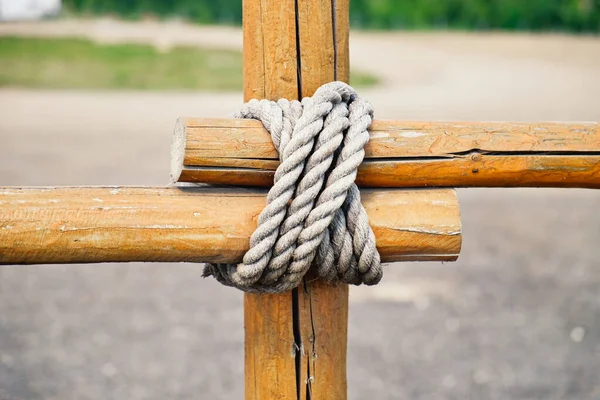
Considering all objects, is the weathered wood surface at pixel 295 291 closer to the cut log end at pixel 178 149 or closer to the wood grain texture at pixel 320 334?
the wood grain texture at pixel 320 334

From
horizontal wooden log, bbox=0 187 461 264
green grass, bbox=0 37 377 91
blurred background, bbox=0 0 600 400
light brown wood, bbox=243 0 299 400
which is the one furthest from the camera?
green grass, bbox=0 37 377 91

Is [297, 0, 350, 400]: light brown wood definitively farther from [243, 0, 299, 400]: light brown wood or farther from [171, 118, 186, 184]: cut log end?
[171, 118, 186, 184]: cut log end

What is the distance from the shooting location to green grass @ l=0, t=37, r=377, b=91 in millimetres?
11836

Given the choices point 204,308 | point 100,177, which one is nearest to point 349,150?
point 204,308

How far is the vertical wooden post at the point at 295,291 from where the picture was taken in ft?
3.89

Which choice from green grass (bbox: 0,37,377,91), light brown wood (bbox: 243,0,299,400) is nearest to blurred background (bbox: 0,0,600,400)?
green grass (bbox: 0,37,377,91)

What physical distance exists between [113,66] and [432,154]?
12964 mm

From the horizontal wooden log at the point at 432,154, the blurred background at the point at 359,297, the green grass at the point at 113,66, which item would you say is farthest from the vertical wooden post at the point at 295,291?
the green grass at the point at 113,66

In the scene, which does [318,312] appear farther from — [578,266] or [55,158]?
[55,158]

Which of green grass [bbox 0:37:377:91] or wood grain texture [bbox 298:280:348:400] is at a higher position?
wood grain texture [bbox 298:280:348:400]

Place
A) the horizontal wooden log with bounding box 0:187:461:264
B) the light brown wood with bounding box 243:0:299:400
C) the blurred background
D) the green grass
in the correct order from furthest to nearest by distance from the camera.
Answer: the green grass
the blurred background
the light brown wood with bounding box 243:0:299:400
the horizontal wooden log with bounding box 0:187:461:264

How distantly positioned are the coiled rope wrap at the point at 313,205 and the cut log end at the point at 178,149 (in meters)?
0.12

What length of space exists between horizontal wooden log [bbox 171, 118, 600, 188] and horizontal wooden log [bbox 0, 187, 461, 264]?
5 centimetres

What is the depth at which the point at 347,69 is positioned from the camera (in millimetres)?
1254
